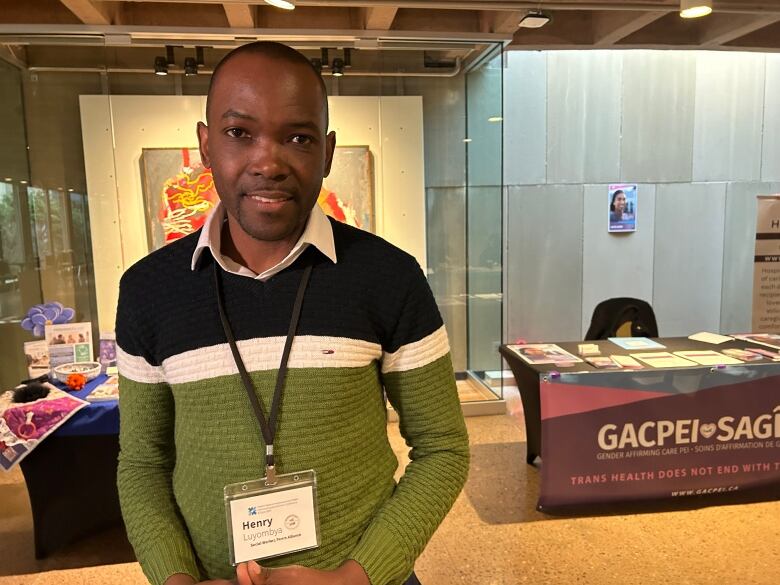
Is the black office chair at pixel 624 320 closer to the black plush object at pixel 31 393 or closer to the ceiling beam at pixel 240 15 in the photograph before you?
the ceiling beam at pixel 240 15

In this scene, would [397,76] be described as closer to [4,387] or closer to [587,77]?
[587,77]

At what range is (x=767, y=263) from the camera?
16.4 ft

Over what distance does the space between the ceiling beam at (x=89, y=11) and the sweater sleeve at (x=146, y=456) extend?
3316 mm

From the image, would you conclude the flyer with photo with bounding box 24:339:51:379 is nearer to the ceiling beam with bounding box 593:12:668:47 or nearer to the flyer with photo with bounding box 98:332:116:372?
the flyer with photo with bounding box 98:332:116:372

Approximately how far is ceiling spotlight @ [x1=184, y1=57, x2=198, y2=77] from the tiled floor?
3.15 metres

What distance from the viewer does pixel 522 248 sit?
559 centimetres

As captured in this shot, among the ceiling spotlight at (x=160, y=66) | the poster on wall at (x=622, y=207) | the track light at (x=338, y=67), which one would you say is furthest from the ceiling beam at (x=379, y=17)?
the poster on wall at (x=622, y=207)

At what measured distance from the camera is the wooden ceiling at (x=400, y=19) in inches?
143

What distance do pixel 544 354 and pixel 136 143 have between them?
3.43 m

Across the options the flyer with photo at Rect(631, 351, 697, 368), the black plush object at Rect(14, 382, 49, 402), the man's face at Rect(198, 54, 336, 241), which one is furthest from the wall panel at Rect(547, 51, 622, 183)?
the man's face at Rect(198, 54, 336, 241)

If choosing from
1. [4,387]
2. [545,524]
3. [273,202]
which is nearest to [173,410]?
[273,202]

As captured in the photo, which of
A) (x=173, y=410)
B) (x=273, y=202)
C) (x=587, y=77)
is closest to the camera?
(x=273, y=202)

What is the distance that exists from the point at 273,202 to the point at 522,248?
195 inches

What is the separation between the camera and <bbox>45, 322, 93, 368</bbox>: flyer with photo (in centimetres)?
308
